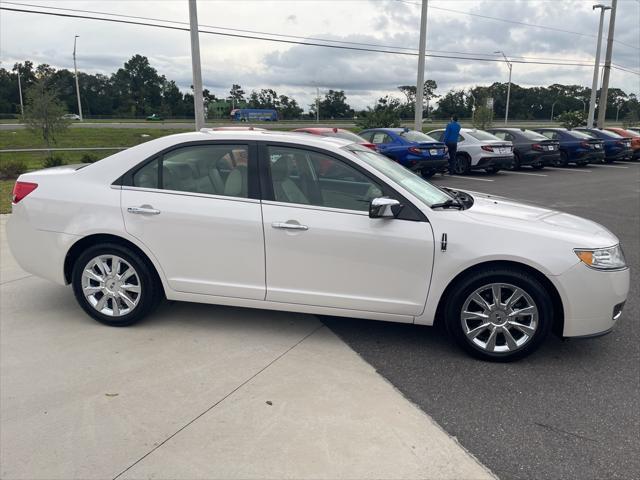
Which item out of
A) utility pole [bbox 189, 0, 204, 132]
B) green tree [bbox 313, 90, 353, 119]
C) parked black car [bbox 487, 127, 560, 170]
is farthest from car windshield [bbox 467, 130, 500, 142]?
green tree [bbox 313, 90, 353, 119]

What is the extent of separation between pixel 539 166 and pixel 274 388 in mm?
18809

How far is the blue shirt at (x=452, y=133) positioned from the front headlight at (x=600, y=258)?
12.8m

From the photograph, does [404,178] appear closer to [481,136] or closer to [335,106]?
[481,136]

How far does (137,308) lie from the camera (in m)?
4.18

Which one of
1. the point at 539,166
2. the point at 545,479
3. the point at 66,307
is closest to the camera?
the point at 545,479

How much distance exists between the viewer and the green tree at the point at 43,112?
61.7 ft

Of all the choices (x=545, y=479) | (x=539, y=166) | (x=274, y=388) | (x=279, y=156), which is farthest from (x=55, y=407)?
(x=539, y=166)

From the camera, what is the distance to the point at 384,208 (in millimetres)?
3605

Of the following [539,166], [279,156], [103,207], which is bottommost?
[539,166]

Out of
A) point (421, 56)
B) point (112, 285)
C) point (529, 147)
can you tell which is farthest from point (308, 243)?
point (421, 56)

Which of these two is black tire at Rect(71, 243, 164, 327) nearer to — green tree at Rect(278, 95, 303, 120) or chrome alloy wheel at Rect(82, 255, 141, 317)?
chrome alloy wheel at Rect(82, 255, 141, 317)

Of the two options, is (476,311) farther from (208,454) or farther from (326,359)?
(208,454)

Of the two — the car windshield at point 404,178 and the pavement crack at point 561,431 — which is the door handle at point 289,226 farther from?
the pavement crack at point 561,431

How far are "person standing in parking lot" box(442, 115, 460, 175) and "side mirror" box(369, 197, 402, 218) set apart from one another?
1291cm
